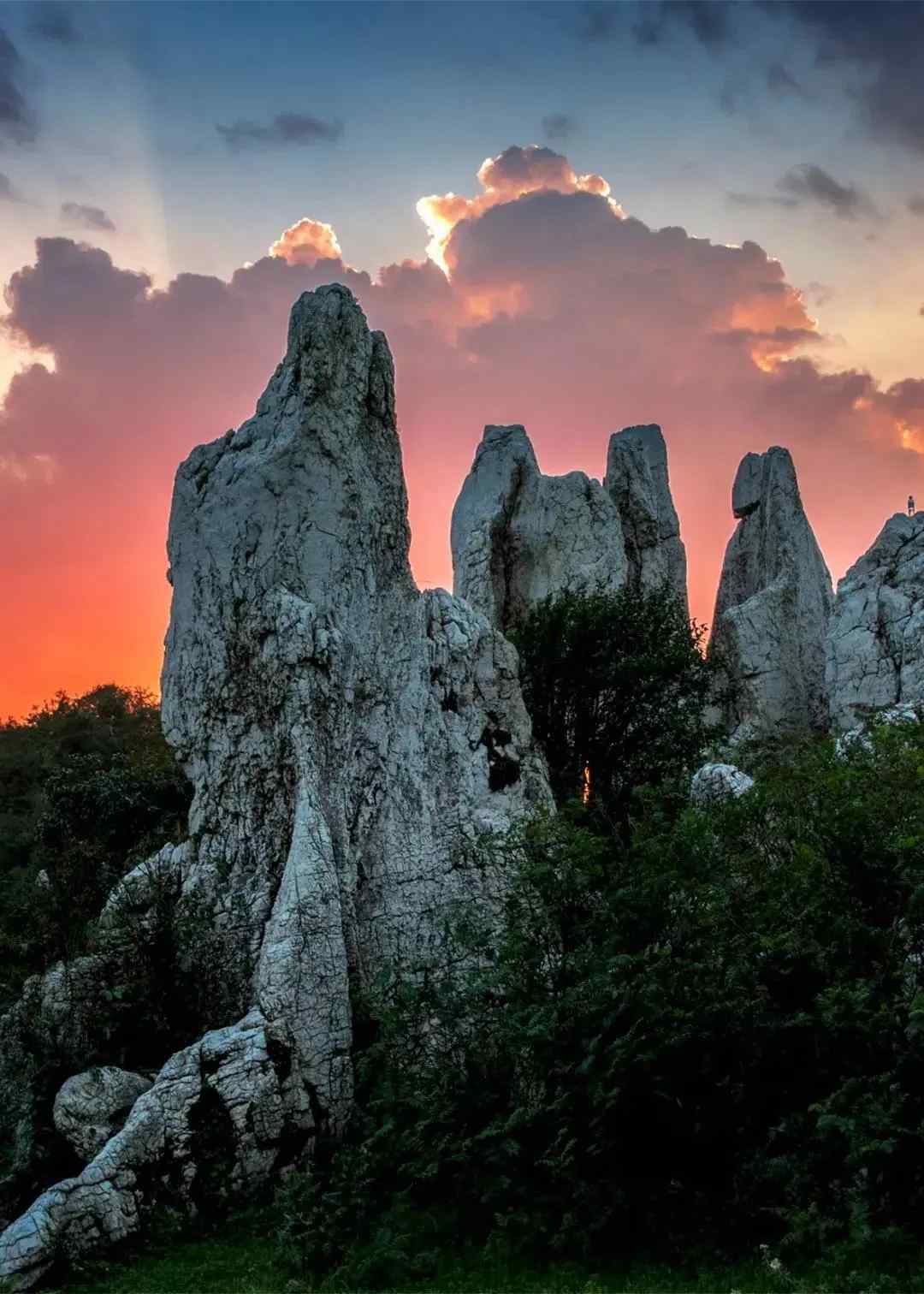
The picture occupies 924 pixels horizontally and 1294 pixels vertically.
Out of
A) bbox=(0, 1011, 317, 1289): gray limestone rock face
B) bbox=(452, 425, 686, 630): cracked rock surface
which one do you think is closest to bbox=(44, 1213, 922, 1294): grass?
bbox=(0, 1011, 317, 1289): gray limestone rock face

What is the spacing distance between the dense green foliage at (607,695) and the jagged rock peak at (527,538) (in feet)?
20.1

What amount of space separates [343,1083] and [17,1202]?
361cm

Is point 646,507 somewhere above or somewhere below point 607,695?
above

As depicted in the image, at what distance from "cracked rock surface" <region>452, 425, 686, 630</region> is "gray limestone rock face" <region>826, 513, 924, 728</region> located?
20.8ft

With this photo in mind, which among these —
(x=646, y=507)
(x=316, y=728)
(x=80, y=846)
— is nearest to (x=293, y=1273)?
(x=316, y=728)

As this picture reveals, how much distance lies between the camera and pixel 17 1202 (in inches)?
571

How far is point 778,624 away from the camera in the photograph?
38500 mm

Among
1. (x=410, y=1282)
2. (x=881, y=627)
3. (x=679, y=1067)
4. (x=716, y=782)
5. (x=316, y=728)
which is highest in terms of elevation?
(x=881, y=627)

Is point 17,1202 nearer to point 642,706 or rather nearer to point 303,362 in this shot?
point 303,362

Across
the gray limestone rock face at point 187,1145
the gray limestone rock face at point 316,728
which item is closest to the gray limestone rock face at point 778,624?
the gray limestone rock face at point 316,728

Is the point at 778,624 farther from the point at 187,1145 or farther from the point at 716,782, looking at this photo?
the point at 187,1145

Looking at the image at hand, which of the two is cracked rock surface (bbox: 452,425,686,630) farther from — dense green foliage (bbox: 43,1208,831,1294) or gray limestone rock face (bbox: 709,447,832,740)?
dense green foliage (bbox: 43,1208,831,1294)

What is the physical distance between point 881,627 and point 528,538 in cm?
1067

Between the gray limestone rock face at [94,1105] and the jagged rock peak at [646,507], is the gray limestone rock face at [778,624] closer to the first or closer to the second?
the jagged rock peak at [646,507]
